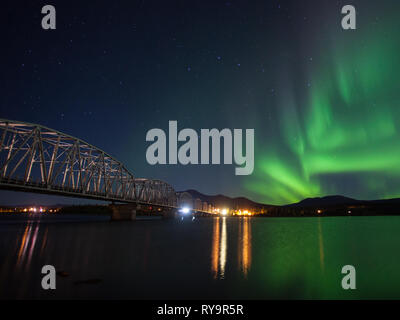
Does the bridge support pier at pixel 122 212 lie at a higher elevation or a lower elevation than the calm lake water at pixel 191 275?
higher

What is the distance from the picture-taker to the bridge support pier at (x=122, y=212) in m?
120

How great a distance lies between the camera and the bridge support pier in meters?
120

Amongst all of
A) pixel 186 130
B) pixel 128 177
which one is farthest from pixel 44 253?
pixel 128 177

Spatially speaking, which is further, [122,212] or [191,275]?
[122,212]

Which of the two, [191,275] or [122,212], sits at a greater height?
[122,212]

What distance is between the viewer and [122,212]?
121 m

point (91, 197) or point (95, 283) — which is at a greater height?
point (91, 197)

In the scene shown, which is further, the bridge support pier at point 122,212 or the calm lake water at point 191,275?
the bridge support pier at point 122,212

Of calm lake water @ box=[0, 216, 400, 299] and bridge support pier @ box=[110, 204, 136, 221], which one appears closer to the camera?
calm lake water @ box=[0, 216, 400, 299]
